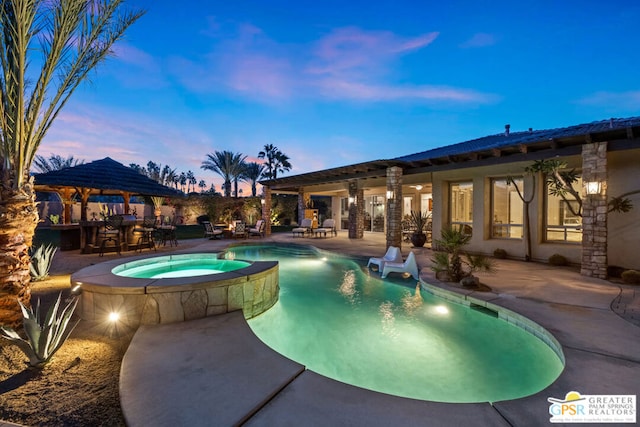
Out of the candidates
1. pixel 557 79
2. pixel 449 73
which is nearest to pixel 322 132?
pixel 449 73

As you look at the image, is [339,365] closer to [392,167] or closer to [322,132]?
[392,167]

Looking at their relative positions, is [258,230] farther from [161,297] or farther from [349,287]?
[161,297]

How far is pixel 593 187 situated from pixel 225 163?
93.9 feet

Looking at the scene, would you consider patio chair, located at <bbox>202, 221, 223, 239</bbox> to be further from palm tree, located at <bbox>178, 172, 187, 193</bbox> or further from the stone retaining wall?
palm tree, located at <bbox>178, 172, 187, 193</bbox>

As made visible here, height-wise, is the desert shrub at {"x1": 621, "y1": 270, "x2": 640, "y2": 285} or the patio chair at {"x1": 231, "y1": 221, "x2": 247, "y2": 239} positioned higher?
the patio chair at {"x1": 231, "y1": 221, "x2": 247, "y2": 239}

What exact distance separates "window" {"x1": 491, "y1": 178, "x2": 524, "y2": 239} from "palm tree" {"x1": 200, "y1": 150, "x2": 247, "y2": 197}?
2490cm

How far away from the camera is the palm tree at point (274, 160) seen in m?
32.7

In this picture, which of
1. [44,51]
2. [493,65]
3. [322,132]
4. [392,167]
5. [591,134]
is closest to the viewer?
[44,51]

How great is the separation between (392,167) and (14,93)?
9836 mm

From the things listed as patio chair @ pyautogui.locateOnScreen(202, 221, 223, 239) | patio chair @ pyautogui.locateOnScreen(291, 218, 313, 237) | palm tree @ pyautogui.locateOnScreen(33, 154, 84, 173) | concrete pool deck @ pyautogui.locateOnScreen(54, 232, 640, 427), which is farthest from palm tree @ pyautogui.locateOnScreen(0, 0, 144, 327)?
palm tree @ pyautogui.locateOnScreen(33, 154, 84, 173)

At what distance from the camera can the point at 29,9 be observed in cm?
306

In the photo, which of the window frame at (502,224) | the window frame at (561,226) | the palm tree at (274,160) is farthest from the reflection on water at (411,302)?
the palm tree at (274,160)

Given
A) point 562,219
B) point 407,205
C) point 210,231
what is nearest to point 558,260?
point 562,219

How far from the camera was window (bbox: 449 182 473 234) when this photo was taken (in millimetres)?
10703
